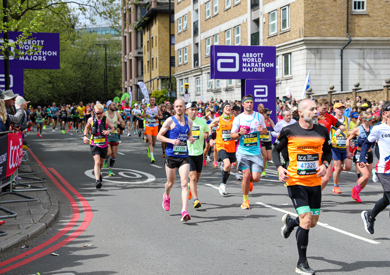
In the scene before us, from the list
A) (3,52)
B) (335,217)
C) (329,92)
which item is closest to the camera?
(335,217)

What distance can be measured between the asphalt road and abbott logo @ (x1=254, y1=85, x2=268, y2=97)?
556 cm

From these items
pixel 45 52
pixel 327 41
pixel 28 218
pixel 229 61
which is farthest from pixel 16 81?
pixel 327 41

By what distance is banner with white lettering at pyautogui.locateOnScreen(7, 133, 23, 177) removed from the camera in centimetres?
866

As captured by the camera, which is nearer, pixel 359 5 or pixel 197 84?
pixel 359 5

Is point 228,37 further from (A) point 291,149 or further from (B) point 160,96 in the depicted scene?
(A) point 291,149

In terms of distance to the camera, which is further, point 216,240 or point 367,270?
point 216,240

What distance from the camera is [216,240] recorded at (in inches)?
266

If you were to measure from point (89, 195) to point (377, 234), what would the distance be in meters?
6.11

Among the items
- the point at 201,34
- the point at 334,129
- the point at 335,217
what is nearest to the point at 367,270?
the point at 335,217

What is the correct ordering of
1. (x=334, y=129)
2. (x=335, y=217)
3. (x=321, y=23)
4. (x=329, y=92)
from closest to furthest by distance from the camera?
1. (x=335, y=217)
2. (x=334, y=129)
3. (x=329, y=92)
4. (x=321, y=23)

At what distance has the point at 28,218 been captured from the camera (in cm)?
798

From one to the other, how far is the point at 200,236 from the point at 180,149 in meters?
1.83

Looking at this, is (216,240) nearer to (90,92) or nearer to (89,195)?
(89,195)

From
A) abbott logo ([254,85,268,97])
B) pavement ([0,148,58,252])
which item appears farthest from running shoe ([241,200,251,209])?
abbott logo ([254,85,268,97])
